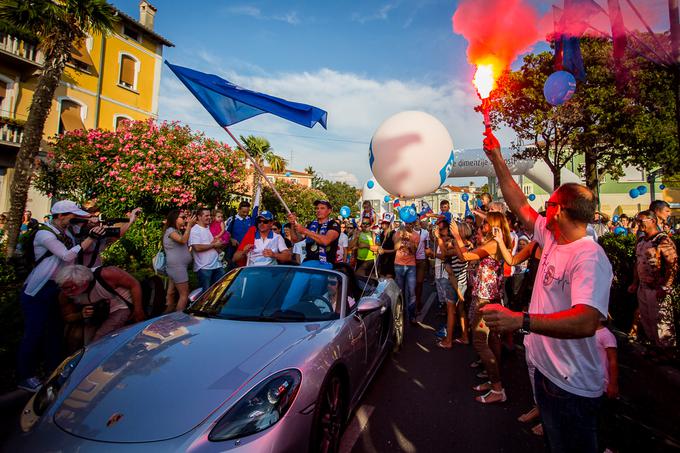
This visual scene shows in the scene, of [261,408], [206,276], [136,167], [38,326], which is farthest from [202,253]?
[136,167]

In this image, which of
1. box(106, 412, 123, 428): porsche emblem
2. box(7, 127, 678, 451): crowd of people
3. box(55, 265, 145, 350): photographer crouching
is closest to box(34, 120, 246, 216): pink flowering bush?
box(7, 127, 678, 451): crowd of people

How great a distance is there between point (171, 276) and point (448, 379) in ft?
13.8

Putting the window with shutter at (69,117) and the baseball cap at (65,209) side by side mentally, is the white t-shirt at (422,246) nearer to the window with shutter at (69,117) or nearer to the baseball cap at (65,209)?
the baseball cap at (65,209)

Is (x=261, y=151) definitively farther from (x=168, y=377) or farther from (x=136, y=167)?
(x=168, y=377)

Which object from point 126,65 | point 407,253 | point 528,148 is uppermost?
point 126,65

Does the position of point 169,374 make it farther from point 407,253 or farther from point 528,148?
point 528,148

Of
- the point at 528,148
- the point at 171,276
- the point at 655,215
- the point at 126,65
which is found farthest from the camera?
the point at 126,65

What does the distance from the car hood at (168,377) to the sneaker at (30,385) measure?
1.40m

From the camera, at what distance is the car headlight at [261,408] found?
73.0 inches

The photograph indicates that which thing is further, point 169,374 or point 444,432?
point 444,432

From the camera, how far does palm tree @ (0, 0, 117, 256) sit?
730 centimetres

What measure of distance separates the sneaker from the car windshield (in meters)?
1.56

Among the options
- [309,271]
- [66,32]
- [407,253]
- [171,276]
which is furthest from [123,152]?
[309,271]

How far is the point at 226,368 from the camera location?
223cm
